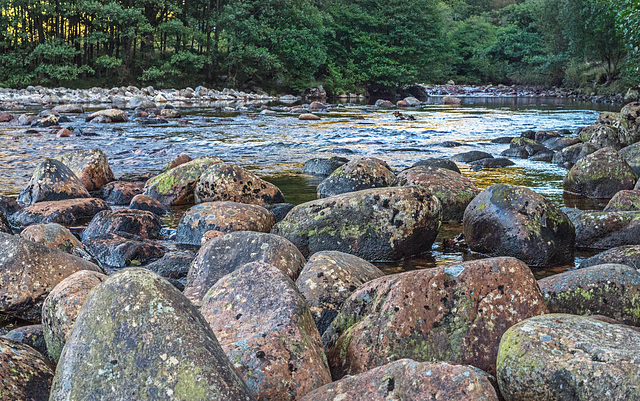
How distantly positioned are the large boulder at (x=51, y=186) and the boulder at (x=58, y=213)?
1.39 feet

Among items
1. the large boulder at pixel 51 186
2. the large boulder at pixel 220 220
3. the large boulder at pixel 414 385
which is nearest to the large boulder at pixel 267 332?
the large boulder at pixel 414 385

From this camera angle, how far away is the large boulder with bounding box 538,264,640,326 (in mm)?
3240

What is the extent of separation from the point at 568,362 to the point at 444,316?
70 centimetres

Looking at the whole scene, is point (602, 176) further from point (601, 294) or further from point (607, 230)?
point (601, 294)

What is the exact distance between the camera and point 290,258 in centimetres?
387

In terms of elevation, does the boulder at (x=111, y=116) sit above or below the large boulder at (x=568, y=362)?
above

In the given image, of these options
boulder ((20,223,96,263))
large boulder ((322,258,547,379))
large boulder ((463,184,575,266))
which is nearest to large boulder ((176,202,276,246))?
boulder ((20,223,96,263))

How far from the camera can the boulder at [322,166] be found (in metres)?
9.28

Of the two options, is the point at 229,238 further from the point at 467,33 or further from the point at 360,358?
the point at 467,33

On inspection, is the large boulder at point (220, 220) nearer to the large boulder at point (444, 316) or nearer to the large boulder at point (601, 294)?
the large boulder at point (444, 316)

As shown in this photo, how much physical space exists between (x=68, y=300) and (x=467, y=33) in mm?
66805

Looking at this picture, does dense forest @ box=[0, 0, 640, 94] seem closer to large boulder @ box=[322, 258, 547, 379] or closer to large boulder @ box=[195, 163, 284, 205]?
large boulder @ box=[195, 163, 284, 205]

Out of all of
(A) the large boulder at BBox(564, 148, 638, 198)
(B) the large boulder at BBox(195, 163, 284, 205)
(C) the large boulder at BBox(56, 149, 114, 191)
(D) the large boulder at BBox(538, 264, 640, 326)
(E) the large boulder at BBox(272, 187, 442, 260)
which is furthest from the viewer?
(C) the large boulder at BBox(56, 149, 114, 191)

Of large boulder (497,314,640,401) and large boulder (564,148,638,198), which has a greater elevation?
large boulder (564,148,638,198)
